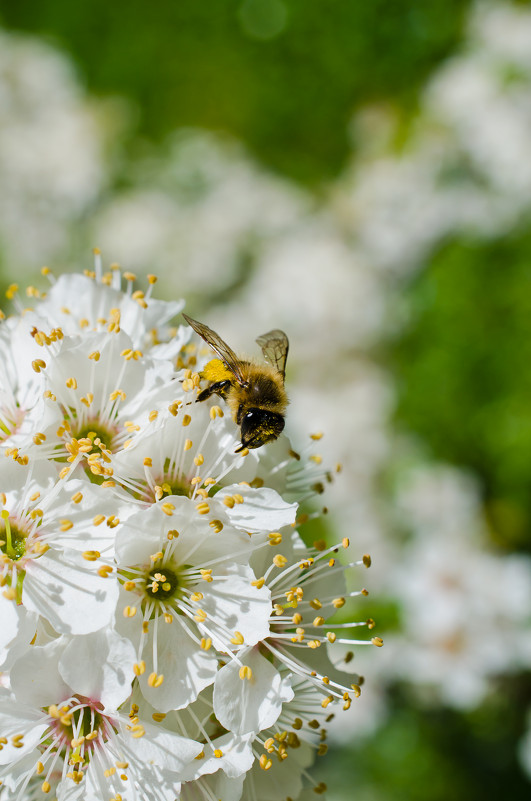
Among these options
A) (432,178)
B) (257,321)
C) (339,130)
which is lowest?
(257,321)

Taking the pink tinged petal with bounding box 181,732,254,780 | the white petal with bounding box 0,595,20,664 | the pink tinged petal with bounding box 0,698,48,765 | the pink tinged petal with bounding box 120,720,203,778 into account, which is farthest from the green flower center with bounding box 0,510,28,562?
the pink tinged petal with bounding box 181,732,254,780

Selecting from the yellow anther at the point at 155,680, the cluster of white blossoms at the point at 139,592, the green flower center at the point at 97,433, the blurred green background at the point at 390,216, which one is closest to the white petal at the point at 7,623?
the cluster of white blossoms at the point at 139,592

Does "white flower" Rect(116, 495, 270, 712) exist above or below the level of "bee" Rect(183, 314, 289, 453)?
below

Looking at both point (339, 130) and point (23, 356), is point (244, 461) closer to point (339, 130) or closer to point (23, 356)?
point (23, 356)

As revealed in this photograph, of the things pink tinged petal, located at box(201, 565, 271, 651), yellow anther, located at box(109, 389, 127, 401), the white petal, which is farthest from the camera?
yellow anther, located at box(109, 389, 127, 401)

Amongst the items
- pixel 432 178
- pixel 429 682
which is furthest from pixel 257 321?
pixel 429 682

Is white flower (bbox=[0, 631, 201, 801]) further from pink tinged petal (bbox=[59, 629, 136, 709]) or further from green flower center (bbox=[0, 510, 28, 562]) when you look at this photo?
green flower center (bbox=[0, 510, 28, 562])
